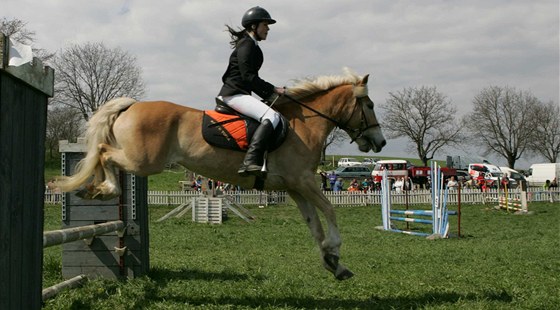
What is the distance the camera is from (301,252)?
1238 centimetres

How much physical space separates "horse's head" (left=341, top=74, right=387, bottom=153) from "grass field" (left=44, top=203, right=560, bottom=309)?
184 cm

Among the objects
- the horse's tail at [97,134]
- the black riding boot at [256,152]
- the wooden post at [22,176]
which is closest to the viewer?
the wooden post at [22,176]

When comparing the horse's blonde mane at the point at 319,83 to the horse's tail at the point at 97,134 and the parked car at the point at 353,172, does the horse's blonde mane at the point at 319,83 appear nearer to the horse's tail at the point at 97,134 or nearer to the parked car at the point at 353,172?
the horse's tail at the point at 97,134

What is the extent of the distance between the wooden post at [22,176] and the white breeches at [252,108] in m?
2.72

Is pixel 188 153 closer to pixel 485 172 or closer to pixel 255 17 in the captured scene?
pixel 255 17

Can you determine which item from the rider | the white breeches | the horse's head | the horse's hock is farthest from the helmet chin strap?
the horse's hock

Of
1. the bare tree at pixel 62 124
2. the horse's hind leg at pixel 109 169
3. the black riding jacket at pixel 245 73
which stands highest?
the bare tree at pixel 62 124

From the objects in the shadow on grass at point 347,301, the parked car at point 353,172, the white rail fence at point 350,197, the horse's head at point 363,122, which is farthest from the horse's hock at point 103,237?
the parked car at point 353,172

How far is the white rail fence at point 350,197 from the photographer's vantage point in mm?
32094

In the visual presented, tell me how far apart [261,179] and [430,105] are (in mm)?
64672

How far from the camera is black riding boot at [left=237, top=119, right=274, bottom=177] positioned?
5797mm

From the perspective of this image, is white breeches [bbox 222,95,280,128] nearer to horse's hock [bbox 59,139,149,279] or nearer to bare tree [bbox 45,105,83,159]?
horse's hock [bbox 59,139,149,279]

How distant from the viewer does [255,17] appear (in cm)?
613

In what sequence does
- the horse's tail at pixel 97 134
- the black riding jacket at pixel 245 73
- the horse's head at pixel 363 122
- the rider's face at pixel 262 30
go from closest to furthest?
the horse's tail at pixel 97 134
the black riding jacket at pixel 245 73
the rider's face at pixel 262 30
the horse's head at pixel 363 122
